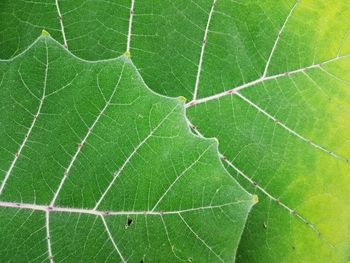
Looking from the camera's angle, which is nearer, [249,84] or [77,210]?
[77,210]

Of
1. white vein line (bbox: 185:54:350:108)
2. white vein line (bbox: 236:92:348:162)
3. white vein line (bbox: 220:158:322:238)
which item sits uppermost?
white vein line (bbox: 185:54:350:108)

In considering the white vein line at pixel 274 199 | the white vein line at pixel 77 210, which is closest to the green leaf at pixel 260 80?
the white vein line at pixel 274 199

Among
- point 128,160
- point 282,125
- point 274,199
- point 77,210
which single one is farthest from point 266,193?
point 77,210

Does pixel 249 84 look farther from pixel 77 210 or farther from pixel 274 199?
pixel 77 210

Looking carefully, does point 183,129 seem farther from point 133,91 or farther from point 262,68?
point 262,68

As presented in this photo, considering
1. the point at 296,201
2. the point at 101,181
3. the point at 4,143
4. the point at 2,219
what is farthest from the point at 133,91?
the point at 296,201

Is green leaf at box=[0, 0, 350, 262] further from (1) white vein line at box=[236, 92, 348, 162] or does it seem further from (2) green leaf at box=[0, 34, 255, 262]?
(2) green leaf at box=[0, 34, 255, 262]

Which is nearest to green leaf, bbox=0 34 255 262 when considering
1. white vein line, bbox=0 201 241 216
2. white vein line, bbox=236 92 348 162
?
white vein line, bbox=0 201 241 216
